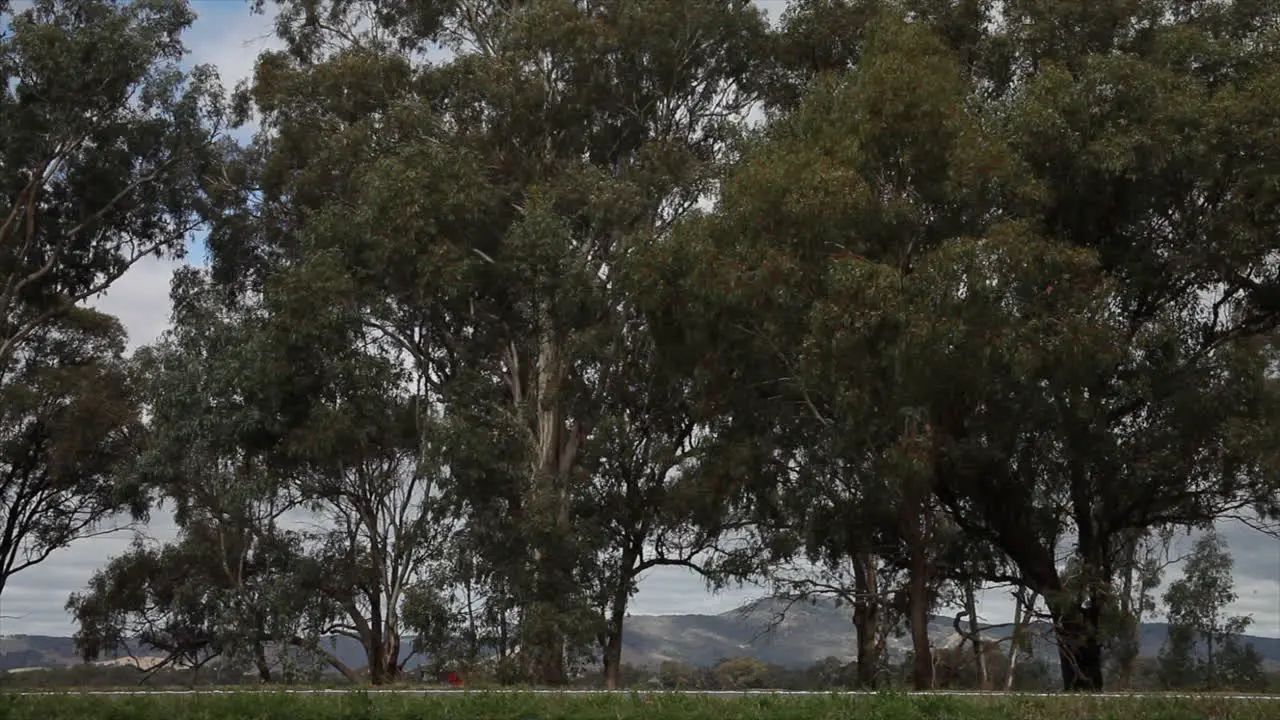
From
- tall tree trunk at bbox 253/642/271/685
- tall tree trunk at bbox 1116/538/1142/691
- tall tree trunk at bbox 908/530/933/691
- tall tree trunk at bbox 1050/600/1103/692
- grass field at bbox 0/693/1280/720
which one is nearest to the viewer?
grass field at bbox 0/693/1280/720

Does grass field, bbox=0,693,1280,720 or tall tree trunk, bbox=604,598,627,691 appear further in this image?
tall tree trunk, bbox=604,598,627,691

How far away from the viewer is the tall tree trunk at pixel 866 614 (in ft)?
84.3

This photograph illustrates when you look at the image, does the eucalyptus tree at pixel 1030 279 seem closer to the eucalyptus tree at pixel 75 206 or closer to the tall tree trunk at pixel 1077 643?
the tall tree trunk at pixel 1077 643

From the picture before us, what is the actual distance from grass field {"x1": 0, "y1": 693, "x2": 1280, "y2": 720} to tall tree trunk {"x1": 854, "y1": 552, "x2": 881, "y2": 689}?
44.8 ft

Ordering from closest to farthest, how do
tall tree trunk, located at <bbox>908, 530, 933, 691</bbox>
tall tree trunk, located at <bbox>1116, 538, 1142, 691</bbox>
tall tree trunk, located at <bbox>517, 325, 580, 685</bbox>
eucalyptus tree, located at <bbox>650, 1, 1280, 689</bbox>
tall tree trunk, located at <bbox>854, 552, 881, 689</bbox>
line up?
1. eucalyptus tree, located at <bbox>650, 1, 1280, 689</bbox>
2. tall tree trunk, located at <bbox>908, 530, 933, 691</bbox>
3. tall tree trunk, located at <bbox>517, 325, 580, 685</bbox>
4. tall tree trunk, located at <bbox>854, 552, 881, 689</bbox>
5. tall tree trunk, located at <bbox>1116, 538, 1142, 691</bbox>

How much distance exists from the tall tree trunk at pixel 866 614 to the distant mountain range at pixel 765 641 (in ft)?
1.67

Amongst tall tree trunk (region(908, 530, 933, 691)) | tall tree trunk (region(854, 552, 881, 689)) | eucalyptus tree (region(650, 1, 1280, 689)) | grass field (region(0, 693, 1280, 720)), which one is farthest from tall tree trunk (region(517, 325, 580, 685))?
grass field (region(0, 693, 1280, 720))

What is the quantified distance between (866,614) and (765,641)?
2879 mm

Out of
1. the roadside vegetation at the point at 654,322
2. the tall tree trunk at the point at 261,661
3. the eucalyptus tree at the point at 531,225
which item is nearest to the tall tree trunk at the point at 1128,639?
the roadside vegetation at the point at 654,322

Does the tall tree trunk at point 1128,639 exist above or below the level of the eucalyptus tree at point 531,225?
below

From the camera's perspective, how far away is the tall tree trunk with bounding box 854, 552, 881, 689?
25688mm

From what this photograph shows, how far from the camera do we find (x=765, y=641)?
26.2 metres

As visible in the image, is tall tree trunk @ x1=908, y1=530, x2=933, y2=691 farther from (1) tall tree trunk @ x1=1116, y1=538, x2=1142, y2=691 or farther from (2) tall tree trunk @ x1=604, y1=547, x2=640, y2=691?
(2) tall tree trunk @ x1=604, y1=547, x2=640, y2=691

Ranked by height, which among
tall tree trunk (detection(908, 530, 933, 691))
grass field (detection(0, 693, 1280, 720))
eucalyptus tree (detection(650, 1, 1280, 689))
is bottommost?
grass field (detection(0, 693, 1280, 720))
